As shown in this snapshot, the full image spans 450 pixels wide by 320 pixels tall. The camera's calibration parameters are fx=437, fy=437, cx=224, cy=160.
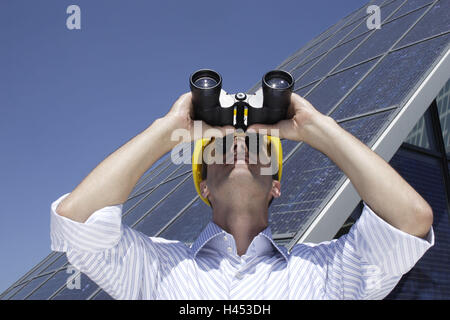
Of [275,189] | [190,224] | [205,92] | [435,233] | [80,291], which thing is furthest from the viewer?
[435,233]

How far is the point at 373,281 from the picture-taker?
229cm

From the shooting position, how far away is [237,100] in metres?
2.81

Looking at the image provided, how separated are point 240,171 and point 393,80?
269 centimetres

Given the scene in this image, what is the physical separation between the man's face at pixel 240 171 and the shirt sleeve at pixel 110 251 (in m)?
0.61

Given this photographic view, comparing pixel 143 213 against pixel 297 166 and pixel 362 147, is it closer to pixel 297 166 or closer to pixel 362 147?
pixel 297 166

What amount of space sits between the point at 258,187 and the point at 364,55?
14.4 ft

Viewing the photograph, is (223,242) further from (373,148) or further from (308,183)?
(373,148)

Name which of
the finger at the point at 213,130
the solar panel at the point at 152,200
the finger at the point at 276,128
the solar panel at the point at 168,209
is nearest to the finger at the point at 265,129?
the finger at the point at 276,128

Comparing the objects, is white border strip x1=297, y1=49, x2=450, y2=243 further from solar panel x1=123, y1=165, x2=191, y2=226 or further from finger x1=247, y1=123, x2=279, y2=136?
solar panel x1=123, y1=165, x2=191, y2=226

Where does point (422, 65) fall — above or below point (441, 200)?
above

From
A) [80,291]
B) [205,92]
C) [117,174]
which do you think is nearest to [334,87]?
[205,92]

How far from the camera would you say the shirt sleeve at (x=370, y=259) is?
7.20 ft

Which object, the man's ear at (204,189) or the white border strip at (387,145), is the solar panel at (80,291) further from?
the white border strip at (387,145)
